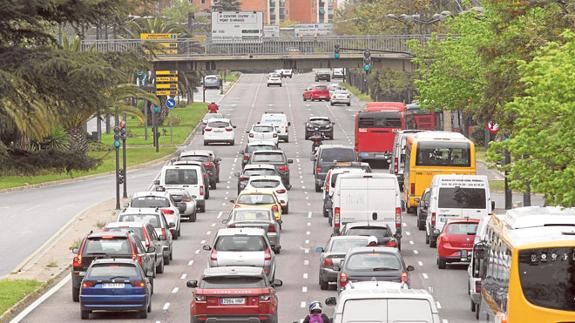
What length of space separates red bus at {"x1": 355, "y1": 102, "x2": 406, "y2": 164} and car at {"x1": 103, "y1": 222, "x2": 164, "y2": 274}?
3804 cm

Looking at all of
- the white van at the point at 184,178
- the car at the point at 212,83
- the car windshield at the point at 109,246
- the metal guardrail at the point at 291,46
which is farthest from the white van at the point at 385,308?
the car at the point at 212,83

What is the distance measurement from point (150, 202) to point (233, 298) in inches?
823

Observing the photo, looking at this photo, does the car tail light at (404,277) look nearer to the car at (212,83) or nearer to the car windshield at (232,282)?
the car windshield at (232,282)

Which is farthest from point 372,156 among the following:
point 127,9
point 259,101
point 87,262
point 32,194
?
point 259,101

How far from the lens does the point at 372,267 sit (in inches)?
1395

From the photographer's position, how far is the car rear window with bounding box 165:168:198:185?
61.6 m

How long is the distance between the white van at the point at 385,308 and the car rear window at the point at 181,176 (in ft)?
125

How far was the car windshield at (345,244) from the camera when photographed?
1569 inches

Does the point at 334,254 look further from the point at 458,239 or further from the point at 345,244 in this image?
the point at 458,239

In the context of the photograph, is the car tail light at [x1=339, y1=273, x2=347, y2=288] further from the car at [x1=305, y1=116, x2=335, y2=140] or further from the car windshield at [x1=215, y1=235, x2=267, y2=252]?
the car at [x1=305, y1=116, x2=335, y2=140]

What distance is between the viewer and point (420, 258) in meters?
48.5

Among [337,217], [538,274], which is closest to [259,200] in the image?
[337,217]

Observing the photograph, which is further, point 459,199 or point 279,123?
point 279,123

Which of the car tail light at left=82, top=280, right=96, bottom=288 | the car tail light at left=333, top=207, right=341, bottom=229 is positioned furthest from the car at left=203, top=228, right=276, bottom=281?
the car tail light at left=333, top=207, right=341, bottom=229
